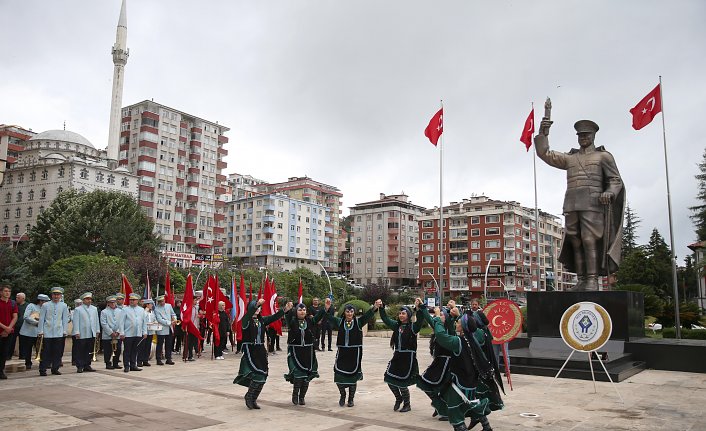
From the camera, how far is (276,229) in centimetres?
8900

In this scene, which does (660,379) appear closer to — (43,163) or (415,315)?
(415,315)

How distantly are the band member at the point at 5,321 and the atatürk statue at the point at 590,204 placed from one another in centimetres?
1427

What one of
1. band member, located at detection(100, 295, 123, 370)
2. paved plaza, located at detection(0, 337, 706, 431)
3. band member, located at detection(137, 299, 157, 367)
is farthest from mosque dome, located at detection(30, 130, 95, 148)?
paved plaza, located at detection(0, 337, 706, 431)

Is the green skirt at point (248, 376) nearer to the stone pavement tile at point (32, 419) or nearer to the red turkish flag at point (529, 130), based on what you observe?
the stone pavement tile at point (32, 419)

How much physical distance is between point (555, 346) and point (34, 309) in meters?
13.4

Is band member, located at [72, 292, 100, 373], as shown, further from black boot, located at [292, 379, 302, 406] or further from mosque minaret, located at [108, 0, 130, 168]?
mosque minaret, located at [108, 0, 130, 168]

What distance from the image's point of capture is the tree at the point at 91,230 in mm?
41094

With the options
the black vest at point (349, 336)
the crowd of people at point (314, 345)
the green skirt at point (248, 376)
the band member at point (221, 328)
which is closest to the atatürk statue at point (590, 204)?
the crowd of people at point (314, 345)

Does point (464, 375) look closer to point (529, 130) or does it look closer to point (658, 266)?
point (529, 130)

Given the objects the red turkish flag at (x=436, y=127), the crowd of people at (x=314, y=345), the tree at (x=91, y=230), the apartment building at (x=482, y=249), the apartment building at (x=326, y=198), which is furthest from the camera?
the apartment building at (x=326, y=198)

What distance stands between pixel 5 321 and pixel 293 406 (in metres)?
7.50

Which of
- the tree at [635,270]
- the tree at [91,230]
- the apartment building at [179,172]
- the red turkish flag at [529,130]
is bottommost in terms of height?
the tree at [635,270]

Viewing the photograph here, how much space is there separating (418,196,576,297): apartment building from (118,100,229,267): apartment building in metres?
32.1

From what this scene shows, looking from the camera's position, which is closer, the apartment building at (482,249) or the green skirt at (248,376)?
the green skirt at (248,376)
